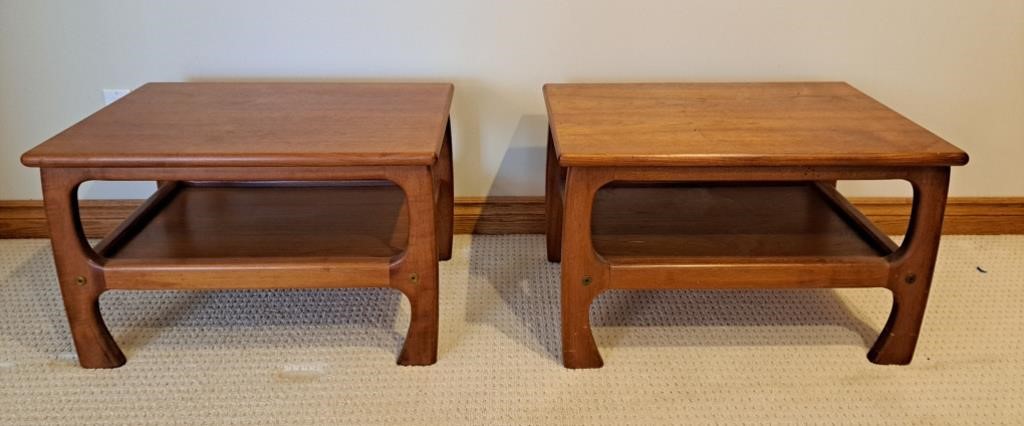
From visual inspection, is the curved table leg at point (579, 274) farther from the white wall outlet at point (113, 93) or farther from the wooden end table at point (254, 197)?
the white wall outlet at point (113, 93)

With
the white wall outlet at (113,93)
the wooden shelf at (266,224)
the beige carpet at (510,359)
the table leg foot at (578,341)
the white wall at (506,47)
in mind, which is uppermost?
the white wall at (506,47)

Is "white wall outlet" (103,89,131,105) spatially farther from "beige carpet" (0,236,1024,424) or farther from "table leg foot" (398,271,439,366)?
"table leg foot" (398,271,439,366)

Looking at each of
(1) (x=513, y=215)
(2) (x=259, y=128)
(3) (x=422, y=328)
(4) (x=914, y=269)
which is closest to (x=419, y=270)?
(3) (x=422, y=328)

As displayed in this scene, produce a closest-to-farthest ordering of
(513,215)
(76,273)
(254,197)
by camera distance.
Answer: (76,273) < (254,197) < (513,215)

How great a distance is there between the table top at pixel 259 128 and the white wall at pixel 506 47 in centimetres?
12

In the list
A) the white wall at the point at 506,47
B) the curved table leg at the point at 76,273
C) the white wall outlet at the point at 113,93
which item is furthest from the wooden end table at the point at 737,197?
the white wall outlet at the point at 113,93

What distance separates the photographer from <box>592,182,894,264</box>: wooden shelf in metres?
1.26

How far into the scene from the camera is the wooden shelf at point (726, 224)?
1265 mm

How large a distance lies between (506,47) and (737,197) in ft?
1.83

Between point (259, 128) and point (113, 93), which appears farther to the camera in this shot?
point (113, 93)

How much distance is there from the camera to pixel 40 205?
1.70 m

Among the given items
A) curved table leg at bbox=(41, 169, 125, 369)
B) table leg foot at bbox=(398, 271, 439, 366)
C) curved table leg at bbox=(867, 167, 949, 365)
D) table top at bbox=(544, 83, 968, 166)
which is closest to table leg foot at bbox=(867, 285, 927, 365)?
curved table leg at bbox=(867, 167, 949, 365)

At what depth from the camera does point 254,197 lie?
1487 millimetres

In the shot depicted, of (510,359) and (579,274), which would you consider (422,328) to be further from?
(579,274)
